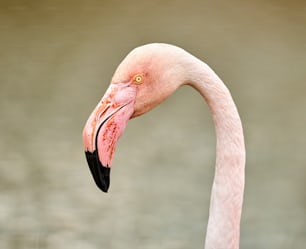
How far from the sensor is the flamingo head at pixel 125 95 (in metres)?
1.69

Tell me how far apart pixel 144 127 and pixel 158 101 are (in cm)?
210

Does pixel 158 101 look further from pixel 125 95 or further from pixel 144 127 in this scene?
pixel 144 127

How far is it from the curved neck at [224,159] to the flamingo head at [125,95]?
2.4 inches

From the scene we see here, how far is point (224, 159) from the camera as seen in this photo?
1.77 metres

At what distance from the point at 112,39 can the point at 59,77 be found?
32 centimetres

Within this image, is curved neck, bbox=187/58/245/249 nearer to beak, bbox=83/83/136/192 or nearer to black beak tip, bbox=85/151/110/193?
beak, bbox=83/83/136/192

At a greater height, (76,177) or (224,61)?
(224,61)

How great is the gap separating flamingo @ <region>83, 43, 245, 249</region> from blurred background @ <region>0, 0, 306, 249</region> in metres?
1.74

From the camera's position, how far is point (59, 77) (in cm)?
397

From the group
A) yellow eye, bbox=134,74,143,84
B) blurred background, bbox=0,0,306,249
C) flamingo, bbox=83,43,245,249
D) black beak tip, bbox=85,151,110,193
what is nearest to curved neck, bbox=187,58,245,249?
flamingo, bbox=83,43,245,249

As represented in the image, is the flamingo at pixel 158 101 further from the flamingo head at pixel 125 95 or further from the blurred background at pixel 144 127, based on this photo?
the blurred background at pixel 144 127

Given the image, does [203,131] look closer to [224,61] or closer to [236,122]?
[224,61]

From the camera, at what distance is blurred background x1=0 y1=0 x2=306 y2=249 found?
3.59 m

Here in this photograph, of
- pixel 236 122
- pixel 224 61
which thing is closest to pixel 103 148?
pixel 236 122
